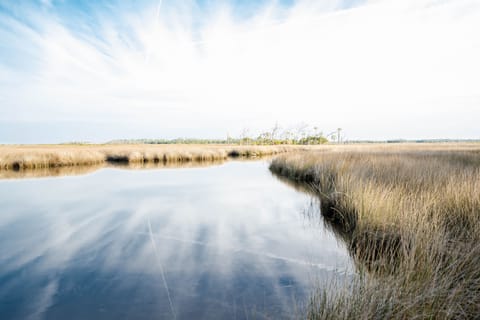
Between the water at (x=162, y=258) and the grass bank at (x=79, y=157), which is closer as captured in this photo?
the water at (x=162, y=258)

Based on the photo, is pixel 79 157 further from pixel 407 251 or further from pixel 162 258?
pixel 407 251

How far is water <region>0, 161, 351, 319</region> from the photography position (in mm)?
2729

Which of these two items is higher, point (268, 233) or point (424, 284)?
point (424, 284)

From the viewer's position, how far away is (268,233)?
16.5 feet

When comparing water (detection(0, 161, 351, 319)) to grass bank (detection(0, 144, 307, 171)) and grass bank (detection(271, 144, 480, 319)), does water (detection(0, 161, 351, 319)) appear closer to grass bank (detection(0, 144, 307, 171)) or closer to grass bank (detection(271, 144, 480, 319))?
grass bank (detection(271, 144, 480, 319))

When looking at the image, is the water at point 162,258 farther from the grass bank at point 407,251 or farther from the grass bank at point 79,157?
the grass bank at point 79,157

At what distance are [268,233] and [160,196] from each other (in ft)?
16.1

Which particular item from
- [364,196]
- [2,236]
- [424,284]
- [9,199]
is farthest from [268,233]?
[9,199]

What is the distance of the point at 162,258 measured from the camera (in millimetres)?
3885

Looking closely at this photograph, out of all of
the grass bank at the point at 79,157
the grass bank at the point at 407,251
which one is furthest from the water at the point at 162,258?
the grass bank at the point at 79,157

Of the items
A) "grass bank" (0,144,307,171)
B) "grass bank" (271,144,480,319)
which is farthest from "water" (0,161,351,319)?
"grass bank" (0,144,307,171)

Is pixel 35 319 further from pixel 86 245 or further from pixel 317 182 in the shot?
pixel 317 182

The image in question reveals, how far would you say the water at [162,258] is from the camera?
2.73 meters

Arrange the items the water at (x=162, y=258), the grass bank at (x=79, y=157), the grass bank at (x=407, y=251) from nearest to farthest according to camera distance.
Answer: the grass bank at (x=407, y=251), the water at (x=162, y=258), the grass bank at (x=79, y=157)
